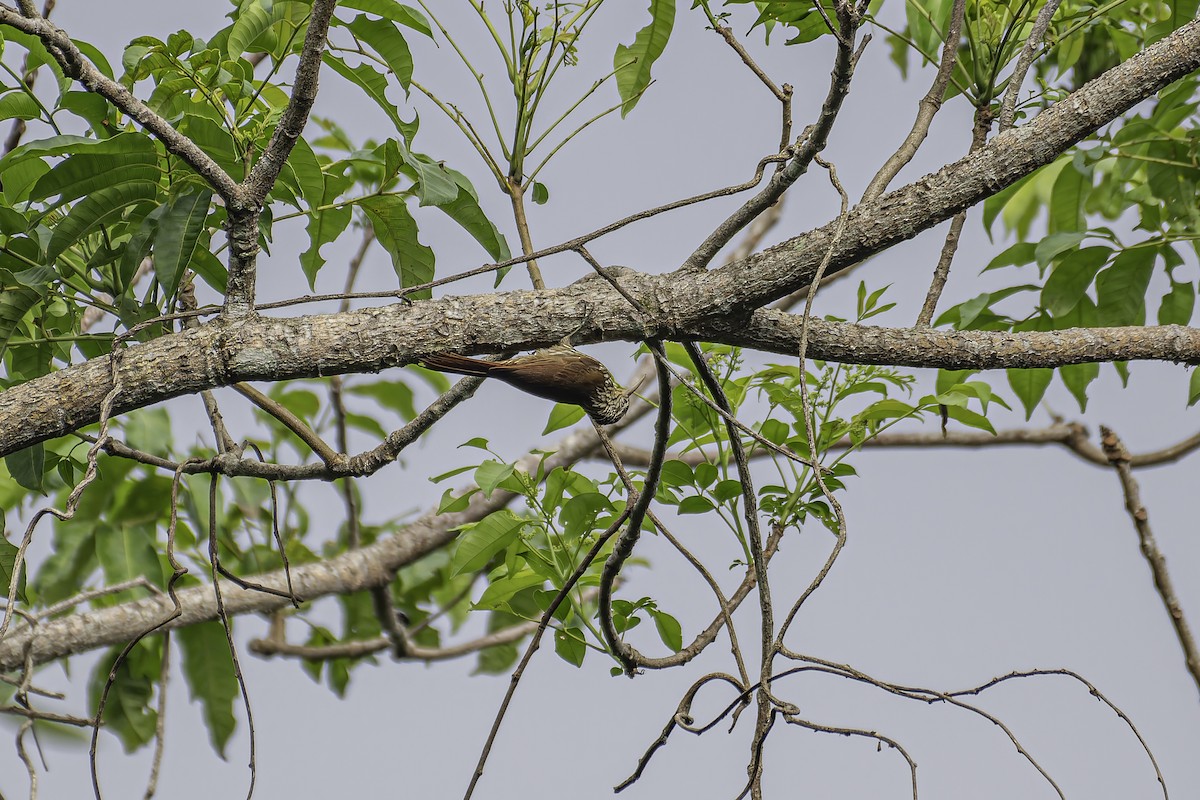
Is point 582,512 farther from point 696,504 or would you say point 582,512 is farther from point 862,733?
point 862,733

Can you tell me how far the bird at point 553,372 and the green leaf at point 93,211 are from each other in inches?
14.4

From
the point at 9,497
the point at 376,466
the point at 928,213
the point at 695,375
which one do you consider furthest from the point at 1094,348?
the point at 9,497

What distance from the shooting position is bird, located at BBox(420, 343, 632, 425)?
908mm

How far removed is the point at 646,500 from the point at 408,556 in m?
1.23

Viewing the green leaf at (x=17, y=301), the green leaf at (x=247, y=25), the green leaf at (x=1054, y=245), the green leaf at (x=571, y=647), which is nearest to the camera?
the green leaf at (x=17, y=301)

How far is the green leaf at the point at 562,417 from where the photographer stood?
4.26ft

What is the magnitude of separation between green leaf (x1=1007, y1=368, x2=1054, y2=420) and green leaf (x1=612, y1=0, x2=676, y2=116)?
0.76m

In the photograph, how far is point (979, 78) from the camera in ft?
4.38

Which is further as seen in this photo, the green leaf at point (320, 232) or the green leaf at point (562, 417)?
the green leaf at point (562, 417)

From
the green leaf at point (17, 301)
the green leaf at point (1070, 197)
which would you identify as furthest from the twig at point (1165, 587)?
the green leaf at point (17, 301)

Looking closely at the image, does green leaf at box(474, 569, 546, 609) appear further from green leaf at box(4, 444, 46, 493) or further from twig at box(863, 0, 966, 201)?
twig at box(863, 0, 966, 201)

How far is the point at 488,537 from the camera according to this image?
129 cm

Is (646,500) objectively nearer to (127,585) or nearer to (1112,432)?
(127,585)

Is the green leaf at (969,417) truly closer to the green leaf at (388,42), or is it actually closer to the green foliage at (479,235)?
the green foliage at (479,235)
